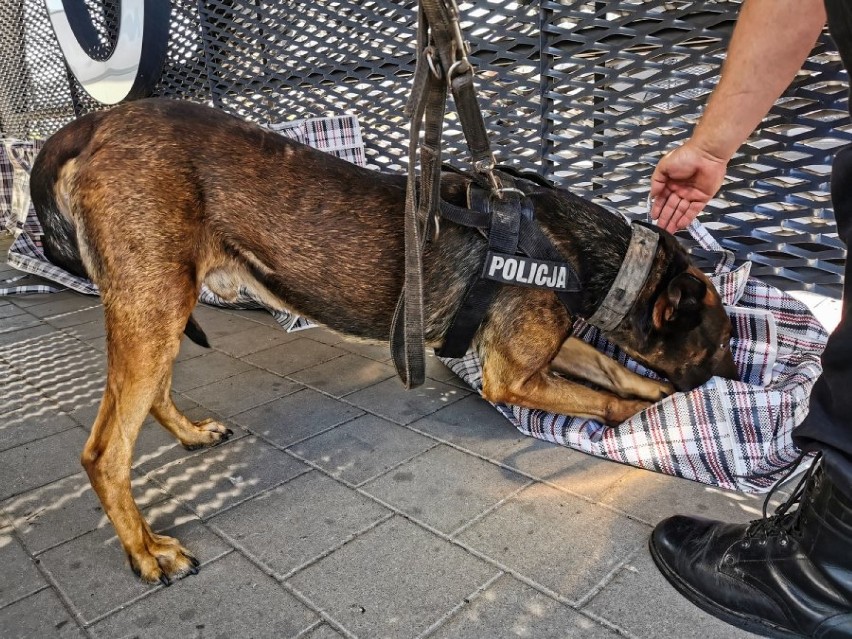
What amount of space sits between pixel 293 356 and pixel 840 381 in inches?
123

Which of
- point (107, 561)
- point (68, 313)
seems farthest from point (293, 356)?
point (68, 313)

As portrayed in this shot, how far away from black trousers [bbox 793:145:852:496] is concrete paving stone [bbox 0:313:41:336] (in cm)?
513

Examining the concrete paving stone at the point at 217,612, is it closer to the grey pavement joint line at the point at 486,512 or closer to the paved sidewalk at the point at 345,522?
the paved sidewalk at the point at 345,522

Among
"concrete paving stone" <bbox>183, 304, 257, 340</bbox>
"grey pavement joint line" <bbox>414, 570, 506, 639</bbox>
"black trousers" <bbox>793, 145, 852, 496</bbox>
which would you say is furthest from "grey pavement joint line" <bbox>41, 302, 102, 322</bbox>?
"black trousers" <bbox>793, 145, 852, 496</bbox>

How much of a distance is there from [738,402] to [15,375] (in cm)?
402

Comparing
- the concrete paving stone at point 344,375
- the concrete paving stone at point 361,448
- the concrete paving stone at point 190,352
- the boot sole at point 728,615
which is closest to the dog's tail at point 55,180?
the concrete paving stone at point 361,448

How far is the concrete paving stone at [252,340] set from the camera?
4.25 metres

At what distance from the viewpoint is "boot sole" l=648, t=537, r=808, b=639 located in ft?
5.95

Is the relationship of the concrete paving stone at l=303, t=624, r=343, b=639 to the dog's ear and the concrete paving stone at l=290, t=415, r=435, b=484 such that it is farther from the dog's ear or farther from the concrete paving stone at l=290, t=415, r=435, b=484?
the dog's ear

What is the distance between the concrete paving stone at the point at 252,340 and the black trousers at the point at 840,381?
3.35m

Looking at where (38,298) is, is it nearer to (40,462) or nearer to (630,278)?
(40,462)

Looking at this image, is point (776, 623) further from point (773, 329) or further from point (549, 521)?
point (773, 329)

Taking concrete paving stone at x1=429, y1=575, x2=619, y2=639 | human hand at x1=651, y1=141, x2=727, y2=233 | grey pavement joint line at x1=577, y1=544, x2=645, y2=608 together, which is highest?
human hand at x1=651, y1=141, x2=727, y2=233

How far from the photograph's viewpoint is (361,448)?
9.55 ft
